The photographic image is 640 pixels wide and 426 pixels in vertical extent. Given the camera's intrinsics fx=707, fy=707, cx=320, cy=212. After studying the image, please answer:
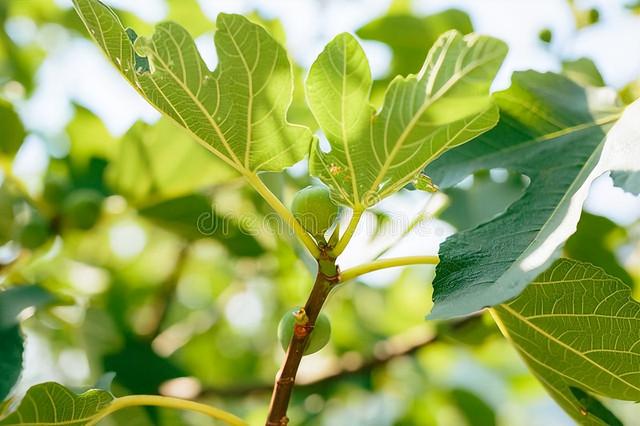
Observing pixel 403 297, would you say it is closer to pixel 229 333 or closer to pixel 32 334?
pixel 229 333

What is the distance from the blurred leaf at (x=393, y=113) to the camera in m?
0.75

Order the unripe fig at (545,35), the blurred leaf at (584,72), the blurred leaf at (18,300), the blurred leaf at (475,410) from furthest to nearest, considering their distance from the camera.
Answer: the blurred leaf at (475,410), the unripe fig at (545,35), the blurred leaf at (584,72), the blurred leaf at (18,300)

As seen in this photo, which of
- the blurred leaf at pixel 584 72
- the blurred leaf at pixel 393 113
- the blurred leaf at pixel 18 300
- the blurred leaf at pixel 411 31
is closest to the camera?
the blurred leaf at pixel 393 113

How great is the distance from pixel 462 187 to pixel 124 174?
874mm

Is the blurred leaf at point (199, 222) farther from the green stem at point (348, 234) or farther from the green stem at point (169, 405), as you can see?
the green stem at point (348, 234)

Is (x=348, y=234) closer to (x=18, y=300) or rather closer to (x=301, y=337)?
(x=301, y=337)

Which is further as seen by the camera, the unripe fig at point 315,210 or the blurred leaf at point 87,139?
the blurred leaf at point 87,139

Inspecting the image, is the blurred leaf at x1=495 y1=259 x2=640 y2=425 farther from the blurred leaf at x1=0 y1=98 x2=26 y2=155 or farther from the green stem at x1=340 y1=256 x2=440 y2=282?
the blurred leaf at x1=0 y1=98 x2=26 y2=155

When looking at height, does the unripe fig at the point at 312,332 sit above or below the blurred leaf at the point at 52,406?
below

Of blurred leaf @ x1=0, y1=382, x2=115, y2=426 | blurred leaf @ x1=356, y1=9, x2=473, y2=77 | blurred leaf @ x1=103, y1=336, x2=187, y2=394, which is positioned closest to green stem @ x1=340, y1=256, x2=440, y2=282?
blurred leaf @ x1=0, y1=382, x2=115, y2=426

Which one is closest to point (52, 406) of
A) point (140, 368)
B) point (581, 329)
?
point (581, 329)

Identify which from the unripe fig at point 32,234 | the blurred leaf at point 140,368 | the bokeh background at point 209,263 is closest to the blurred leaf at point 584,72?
the bokeh background at point 209,263

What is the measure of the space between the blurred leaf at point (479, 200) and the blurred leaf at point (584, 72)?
0.86ft

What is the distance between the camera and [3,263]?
5.53 ft
